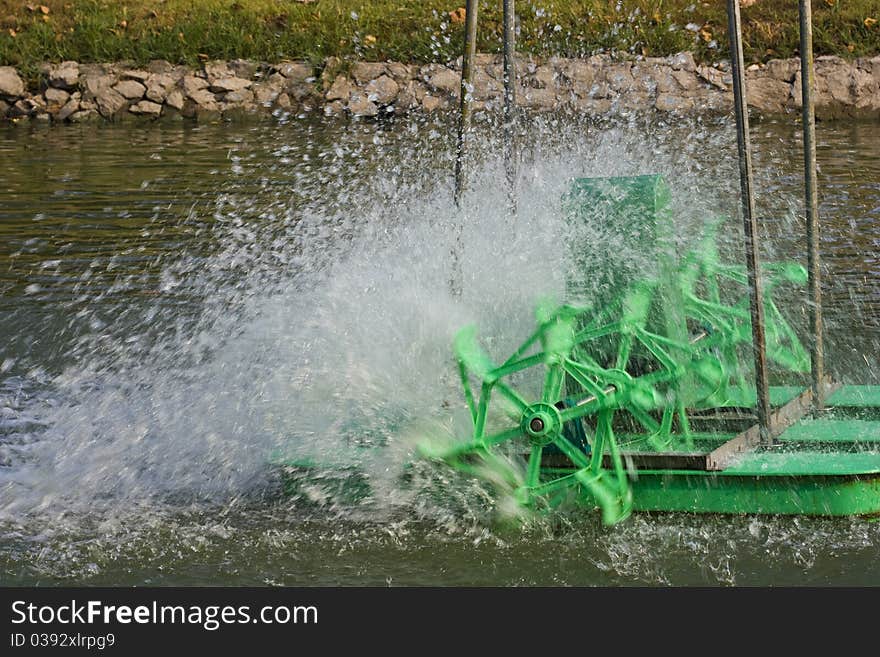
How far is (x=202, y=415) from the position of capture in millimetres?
6988

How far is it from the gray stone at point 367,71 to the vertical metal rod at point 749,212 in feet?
52.7

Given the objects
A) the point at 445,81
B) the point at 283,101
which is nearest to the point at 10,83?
the point at 283,101

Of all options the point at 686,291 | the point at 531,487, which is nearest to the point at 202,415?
the point at 531,487

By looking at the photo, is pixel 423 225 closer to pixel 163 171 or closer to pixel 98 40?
pixel 163 171

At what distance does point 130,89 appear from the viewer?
72.3ft

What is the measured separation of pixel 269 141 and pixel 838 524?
14834 millimetres

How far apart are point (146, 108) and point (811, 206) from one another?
1725 centimetres

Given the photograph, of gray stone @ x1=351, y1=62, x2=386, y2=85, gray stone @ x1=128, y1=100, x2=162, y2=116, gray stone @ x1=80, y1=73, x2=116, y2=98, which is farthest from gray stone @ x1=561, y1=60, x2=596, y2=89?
gray stone @ x1=80, y1=73, x2=116, y2=98

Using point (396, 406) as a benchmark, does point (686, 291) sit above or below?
above

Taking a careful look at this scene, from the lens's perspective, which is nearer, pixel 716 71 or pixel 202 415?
pixel 202 415

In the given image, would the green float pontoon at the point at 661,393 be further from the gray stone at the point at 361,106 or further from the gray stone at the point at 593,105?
the gray stone at the point at 361,106

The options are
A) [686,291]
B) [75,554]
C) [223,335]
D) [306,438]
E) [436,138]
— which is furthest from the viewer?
[436,138]

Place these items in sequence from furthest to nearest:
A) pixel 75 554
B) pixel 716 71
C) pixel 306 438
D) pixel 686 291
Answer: pixel 716 71 → pixel 686 291 → pixel 306 438 → pixel 75 554

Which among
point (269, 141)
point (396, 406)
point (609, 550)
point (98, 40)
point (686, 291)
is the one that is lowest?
point (609, 550)
